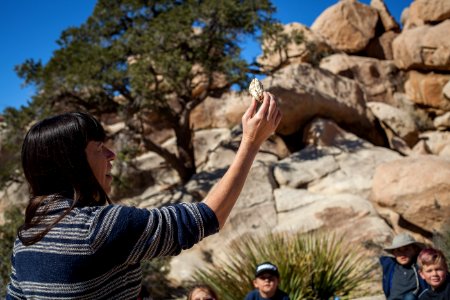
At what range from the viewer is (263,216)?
1223 centimetres

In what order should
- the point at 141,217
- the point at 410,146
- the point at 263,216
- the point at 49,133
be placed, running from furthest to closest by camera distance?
the point at 410,146
the point at 263,216
the point at 49,133
the point at 141,217

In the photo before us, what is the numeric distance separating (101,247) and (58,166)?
30 centimetres

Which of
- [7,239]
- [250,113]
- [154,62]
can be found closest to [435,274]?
[250,113]

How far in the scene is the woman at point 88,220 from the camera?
49.6 inches

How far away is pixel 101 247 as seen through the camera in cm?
125

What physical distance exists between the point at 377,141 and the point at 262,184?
6.74m

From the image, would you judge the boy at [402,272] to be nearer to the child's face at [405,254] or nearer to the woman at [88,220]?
the child's face at [405,254]

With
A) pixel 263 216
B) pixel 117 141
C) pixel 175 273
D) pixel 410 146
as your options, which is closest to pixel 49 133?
pixel 175 273

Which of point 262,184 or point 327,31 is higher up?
point 327,31

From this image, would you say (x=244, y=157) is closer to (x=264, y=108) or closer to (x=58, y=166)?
(x=264, y=108)

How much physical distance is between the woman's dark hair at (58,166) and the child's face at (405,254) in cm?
447

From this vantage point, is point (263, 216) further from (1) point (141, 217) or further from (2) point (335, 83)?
(1) point (141, 217)

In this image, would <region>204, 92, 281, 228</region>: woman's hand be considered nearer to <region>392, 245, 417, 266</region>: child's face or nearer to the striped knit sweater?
the striped knit sweater

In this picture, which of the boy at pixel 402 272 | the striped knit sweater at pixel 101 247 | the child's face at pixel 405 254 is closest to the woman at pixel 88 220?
the striped knit sweater at pixel 101 247
